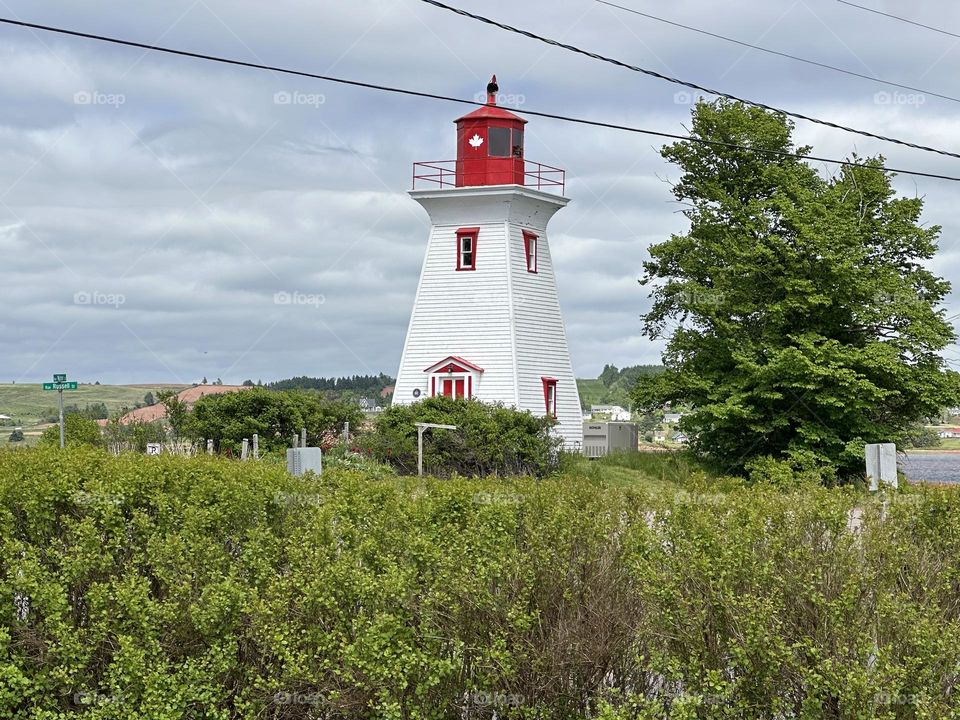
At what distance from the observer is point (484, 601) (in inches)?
388

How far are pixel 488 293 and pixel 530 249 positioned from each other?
253 centimetres

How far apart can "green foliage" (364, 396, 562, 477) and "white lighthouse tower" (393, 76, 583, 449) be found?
3088 millimetres

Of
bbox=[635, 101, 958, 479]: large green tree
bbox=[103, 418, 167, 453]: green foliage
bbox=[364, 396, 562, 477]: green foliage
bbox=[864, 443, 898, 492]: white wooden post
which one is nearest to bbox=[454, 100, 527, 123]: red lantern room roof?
bbox=[635, 101, 958, 479]: large green tree

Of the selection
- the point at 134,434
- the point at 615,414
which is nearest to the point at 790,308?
the point at 134,434

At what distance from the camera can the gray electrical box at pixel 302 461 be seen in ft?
46.7

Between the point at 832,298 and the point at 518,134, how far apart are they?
458 inches

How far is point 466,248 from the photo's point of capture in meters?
39.9

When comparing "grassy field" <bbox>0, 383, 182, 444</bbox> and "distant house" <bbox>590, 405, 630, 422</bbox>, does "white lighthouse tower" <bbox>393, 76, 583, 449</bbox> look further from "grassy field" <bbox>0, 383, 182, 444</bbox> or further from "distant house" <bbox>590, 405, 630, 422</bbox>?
"grassy field" <bbox>0, 383, 182, 444</bbox>

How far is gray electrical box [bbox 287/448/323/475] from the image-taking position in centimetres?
1423

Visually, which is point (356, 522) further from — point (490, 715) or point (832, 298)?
point (832, 298)

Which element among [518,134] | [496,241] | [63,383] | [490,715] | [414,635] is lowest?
[490,715]

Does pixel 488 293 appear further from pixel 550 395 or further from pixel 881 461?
pixel 881 461

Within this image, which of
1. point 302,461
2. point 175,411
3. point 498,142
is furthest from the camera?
point 498,142

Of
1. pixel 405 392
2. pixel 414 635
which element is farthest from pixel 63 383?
pixel 414 635
